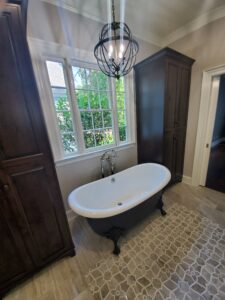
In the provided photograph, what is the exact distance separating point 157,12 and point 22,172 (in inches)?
102

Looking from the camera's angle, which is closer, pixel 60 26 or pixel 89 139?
pixel 60 26

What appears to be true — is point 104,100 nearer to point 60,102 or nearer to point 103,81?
point 103,81

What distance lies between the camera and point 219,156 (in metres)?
3.86

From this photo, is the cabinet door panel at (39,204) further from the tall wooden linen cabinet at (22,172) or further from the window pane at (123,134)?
the window pane at (123,134)

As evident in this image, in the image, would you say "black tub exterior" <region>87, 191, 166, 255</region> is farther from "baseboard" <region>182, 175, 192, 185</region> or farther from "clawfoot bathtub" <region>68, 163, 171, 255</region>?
"baseboard" <region>182, 175, 192, 185</region>

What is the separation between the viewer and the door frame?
2.09m

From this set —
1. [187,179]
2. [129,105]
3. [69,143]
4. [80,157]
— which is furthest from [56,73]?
[187,179]

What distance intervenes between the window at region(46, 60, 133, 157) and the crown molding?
1.17 m

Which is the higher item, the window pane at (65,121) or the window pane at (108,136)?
the window pane at (65,121)

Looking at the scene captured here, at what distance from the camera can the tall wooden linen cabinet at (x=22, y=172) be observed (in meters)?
0.93

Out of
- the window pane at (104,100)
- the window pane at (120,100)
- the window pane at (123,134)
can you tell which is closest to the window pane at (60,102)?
the window pane at (104,100)

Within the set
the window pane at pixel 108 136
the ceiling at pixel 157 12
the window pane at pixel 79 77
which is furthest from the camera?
the window pane at pixel 108 136

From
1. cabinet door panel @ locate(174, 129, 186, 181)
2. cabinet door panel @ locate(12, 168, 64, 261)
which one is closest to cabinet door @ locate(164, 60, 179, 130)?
cabinet door panel @ locate(174, 129, 186, 181)

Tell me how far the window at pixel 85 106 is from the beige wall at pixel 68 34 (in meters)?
0.23
